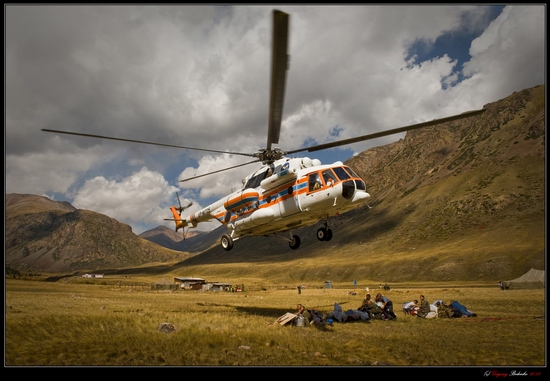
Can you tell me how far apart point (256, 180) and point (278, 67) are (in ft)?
32.6

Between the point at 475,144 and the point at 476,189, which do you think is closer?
the point at 476,189

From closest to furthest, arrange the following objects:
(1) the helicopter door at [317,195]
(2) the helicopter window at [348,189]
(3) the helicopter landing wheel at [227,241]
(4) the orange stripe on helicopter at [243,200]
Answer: (2) the helicopter window at [348,189]
(1) the helicopter door at [317,195]
(4) the orange stripe on helicopter at [243,200]
(3) the helicopter landing wheel at [227,241]

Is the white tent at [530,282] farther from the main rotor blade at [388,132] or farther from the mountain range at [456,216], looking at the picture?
the main rotor blade at [388,132]

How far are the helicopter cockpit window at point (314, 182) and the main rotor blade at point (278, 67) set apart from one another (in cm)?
338

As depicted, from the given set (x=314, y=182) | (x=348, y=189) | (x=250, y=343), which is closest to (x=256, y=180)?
(x=314, y=182)

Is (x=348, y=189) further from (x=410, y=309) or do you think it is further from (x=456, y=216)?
(x=456, y=216)

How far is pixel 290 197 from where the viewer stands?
59.1 ft

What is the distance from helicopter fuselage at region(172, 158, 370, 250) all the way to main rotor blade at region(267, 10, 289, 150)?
3545 mm

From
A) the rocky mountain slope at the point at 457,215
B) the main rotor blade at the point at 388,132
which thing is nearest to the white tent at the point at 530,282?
the rocky mountain slope at the point at 457,215

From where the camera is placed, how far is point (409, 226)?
13188 centimetres

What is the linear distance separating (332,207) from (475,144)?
16674 centimetres

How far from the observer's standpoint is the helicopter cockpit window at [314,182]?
16969 millimetres
